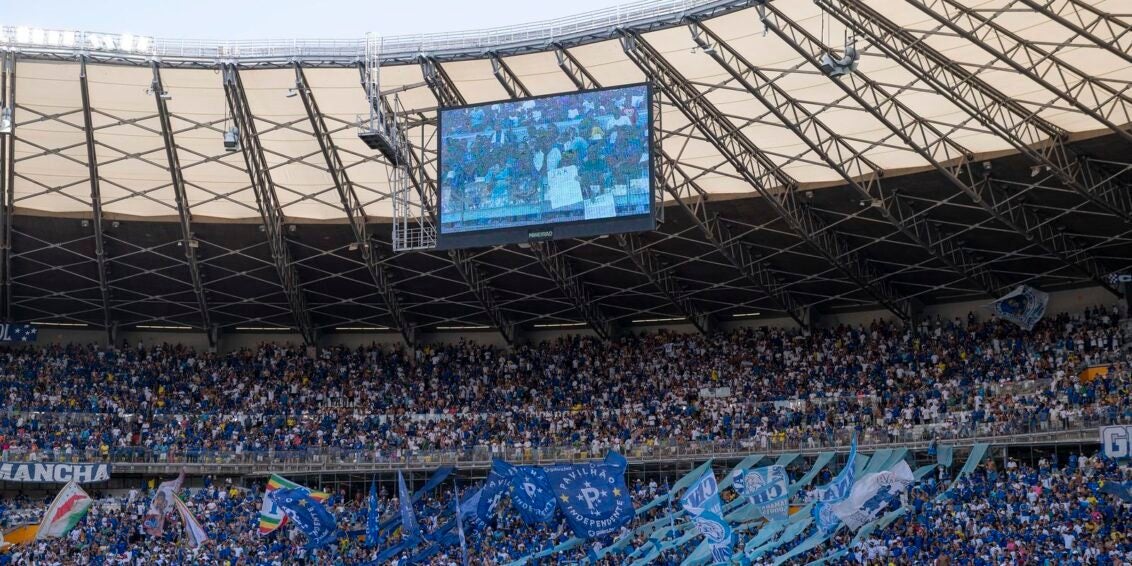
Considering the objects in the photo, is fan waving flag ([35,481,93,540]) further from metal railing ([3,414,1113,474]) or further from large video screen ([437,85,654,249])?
large video screen ([437,85,654,249])

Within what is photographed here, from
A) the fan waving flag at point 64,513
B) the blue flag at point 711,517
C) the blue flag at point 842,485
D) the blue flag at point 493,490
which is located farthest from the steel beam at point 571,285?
the fan waving flag at point 64,513

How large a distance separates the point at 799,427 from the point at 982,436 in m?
6.80

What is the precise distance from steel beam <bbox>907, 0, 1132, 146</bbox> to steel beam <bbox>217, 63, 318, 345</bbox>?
800 inches

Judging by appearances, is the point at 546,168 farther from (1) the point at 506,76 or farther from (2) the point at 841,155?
(2) the point at 841,155

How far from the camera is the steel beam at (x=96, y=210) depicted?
4153cm

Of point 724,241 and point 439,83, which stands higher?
point 439,83

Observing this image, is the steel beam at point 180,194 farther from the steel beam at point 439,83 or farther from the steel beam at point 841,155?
the steel beam at point 841,155

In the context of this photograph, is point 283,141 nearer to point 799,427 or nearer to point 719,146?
point 719,146

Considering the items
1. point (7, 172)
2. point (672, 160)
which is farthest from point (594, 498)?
point (7, 172)

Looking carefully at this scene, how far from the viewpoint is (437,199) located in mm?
40156

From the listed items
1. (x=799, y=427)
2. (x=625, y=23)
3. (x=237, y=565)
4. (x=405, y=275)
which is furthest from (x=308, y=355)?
(x=625, y=23)

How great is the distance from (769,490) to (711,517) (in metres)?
4.70

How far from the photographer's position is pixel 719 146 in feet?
135

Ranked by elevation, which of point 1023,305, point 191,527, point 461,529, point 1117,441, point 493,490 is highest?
point 1023,305
